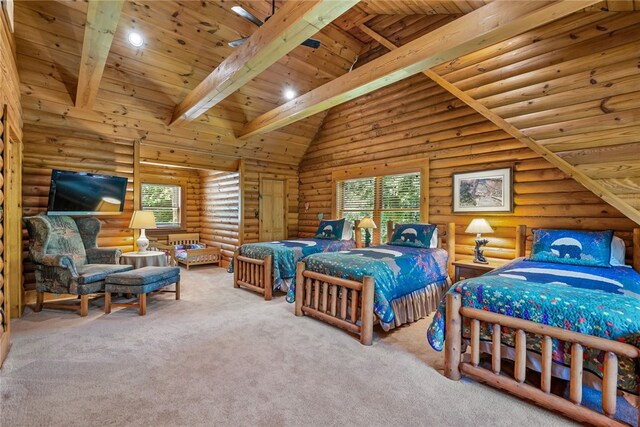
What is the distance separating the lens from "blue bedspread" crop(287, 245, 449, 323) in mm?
2969

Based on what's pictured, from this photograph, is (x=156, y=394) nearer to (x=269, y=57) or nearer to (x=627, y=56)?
(x=269, y=57)

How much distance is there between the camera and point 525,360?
1.98 metres

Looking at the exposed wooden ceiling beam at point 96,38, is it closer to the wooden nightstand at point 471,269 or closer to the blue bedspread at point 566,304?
the blue bedspread at point 566,304

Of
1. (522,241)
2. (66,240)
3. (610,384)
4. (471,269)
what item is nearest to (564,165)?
(522,241)

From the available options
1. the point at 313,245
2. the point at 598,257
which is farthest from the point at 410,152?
the point at 598,257

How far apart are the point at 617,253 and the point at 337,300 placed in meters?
2.90

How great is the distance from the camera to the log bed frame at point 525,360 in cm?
167

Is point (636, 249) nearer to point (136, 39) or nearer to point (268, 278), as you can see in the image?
point (268, 278)

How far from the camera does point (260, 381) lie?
7.17 feet

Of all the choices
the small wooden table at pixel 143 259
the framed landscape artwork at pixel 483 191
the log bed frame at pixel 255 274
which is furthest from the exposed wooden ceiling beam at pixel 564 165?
the small wooden table at pixel 143 259

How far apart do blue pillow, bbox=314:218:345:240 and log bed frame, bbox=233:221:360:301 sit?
1.46 m

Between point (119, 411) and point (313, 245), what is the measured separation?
133 inches

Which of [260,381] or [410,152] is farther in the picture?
[410,152]

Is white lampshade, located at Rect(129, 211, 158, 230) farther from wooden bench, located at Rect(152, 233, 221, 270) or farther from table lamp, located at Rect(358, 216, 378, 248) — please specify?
table lamp, located at Rect(358, 216, 378, 248)
